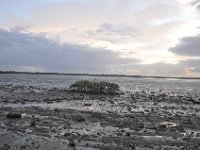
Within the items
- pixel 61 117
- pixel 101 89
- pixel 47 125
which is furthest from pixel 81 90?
pixel 47 125

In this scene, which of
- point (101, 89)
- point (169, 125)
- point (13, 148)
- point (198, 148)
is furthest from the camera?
point (101, 89)

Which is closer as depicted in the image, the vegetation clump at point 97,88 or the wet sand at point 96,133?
the wet sand at point 96,133

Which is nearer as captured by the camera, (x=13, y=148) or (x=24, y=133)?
(x=13, y=148)

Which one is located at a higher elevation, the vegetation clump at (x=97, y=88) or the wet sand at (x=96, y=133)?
the vegetation clump at (x=97, y=88)

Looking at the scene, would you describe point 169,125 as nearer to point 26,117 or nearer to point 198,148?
point 198,148

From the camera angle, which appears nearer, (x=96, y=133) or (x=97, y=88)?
(x=96, y=133)

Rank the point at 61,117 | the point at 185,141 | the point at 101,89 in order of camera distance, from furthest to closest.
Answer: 1. the point at 101,89
2. the point at 61,117
3. the point at 185,141

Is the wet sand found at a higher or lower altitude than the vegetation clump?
lower

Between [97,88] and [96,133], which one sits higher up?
[97,88]

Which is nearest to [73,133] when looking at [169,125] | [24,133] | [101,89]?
[24,133]

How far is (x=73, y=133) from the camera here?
61.9ft

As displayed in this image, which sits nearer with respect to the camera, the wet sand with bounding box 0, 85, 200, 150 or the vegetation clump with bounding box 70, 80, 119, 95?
the wet sand with bounding box 0, 85, 200, 150

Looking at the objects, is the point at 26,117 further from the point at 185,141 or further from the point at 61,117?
the point at 185,141

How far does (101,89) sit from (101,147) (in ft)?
134
